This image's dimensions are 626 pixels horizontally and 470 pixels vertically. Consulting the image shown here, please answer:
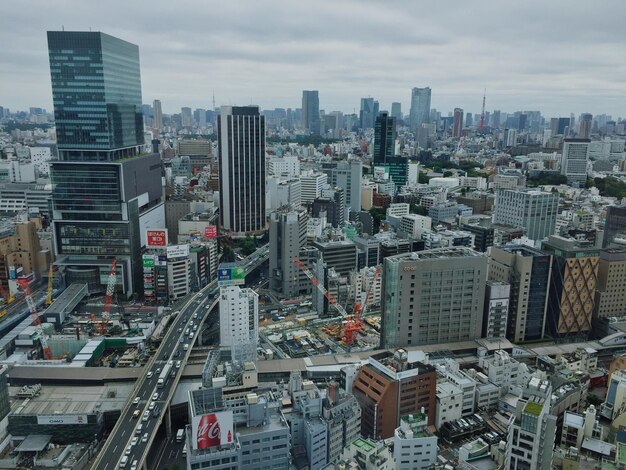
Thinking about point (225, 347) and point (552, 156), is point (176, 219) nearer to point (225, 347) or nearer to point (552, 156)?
point (225, 347)

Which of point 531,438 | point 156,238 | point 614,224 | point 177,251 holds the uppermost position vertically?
point 614,224

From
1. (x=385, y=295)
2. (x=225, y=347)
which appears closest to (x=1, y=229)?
(x=225, y=347)

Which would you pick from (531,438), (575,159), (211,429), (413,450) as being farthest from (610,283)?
(575,159)

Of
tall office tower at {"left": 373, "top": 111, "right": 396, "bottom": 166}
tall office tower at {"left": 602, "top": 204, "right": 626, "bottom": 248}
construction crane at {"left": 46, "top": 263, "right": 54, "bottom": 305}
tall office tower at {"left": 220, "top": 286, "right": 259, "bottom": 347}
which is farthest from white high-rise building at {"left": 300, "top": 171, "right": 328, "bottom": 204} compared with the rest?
tall office tower at {"left": 220, "top": 286, "right": 259, "bottom": 347}

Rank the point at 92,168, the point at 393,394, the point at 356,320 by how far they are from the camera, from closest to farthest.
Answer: the point at 393,394 < the point at 356,320 < the point at 92,168

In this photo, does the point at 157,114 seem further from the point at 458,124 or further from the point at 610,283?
the point at 610,283

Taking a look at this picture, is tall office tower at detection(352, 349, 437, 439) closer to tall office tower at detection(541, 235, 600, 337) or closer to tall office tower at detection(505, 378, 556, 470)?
tall office tower at detection(505, 378, 556, 470)

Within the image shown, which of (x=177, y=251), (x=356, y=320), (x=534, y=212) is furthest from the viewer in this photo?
(x=534, y=212)
